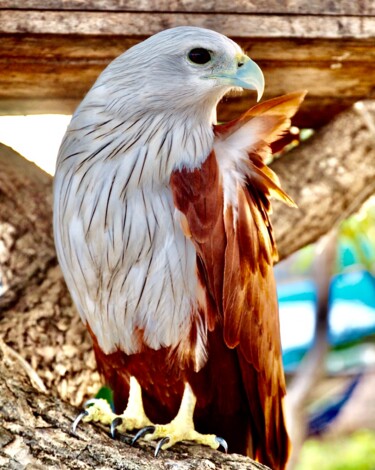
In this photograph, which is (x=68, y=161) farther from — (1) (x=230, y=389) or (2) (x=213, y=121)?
(1) (x=230, y=389)

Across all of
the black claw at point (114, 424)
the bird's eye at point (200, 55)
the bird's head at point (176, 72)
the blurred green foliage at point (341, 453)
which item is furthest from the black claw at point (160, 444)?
the blurred green foliage at point (341, 453)

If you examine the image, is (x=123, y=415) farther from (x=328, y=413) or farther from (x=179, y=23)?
(x=328, y=413)

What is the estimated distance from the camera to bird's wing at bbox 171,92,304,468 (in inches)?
105

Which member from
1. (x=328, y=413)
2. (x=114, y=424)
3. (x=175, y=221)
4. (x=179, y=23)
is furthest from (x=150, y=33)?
(x=328, y=413)

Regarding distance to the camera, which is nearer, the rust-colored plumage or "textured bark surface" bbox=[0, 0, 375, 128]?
the rust-colored plumage

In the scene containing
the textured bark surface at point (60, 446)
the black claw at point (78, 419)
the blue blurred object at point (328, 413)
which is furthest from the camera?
the blue blurred object at point (328, 413)

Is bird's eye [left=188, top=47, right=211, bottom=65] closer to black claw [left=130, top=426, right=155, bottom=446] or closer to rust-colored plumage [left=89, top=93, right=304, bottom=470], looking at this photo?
rust-colored plumage [left=89, top=93, right=304, bottom=470]

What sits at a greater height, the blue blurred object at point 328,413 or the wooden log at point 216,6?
the wooden log at point 216,6

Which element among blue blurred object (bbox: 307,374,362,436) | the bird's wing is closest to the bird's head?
the bird's wing

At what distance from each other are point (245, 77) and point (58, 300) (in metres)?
1.43

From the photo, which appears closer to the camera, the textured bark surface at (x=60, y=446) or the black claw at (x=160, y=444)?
the textured bark surface at (x=60, y=446)

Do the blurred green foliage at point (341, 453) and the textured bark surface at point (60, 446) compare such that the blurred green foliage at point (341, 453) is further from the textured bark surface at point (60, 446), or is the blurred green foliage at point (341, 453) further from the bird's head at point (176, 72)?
the bird's head at point (176, 72)

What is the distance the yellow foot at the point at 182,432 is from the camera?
2732 mm

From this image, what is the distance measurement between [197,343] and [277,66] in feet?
3.92
